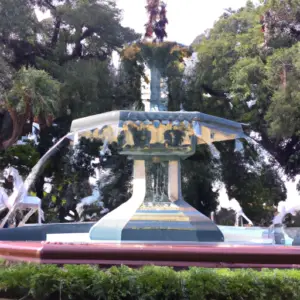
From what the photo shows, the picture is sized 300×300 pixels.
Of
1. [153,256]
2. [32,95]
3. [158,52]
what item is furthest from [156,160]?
[32,95]

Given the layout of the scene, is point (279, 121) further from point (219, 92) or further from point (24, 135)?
point (24, 135)

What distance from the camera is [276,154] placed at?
85.8 feet

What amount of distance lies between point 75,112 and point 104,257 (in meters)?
18.7

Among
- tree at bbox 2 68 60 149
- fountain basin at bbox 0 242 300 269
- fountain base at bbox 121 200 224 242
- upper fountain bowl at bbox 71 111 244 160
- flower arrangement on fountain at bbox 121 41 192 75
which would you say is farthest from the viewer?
tree at bbox 2 68 60 149

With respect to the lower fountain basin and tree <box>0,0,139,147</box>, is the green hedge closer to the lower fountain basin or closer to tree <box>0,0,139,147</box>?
the lower fountain basin

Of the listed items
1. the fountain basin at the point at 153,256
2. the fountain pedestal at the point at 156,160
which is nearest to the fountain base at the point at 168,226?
the fountain pedestal at the point at 156,160

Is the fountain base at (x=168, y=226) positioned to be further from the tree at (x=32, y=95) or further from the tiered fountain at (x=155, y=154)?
the tree at (x=32, y=95)

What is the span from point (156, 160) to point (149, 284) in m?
4.94

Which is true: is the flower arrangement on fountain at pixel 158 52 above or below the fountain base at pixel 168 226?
above

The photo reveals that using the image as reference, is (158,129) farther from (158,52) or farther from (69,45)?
(69,45)

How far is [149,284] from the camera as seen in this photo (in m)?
5.83

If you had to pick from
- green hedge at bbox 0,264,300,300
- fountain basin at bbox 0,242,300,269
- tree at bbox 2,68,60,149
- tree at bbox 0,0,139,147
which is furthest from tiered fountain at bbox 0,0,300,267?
tree at bbox 0,0,139,147

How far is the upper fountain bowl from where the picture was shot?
1012cm

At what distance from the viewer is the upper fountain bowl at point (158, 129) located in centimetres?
1012
